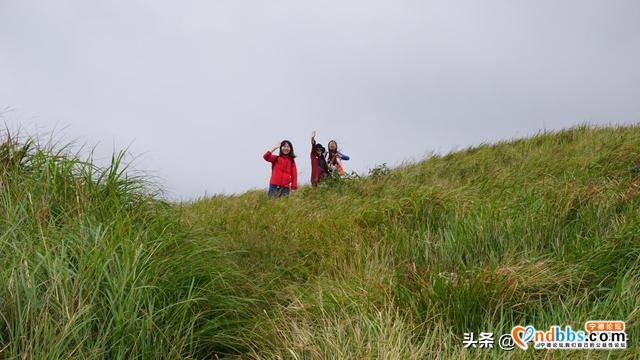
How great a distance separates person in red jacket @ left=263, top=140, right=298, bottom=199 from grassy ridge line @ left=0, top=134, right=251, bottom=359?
20.9 ft

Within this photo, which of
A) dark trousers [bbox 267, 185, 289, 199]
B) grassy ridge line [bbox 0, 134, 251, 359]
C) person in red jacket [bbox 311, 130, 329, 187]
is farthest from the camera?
person in red jacket [bbox 311, 130, 329, 187]

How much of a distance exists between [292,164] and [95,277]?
823cm

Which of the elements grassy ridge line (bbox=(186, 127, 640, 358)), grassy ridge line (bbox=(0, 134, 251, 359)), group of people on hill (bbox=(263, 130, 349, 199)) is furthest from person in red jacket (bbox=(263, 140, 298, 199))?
grassy ridge line (bbox=(0, 134, 251, 359))

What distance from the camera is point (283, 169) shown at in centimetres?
1032

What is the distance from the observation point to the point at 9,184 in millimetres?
3379

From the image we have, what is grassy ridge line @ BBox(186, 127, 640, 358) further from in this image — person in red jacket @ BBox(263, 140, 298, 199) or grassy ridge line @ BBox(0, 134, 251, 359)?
person in red jacket @ BBox(263, 140, 298, 199)

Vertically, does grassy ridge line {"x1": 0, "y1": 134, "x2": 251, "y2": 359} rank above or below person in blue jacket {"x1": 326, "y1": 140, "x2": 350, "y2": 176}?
below

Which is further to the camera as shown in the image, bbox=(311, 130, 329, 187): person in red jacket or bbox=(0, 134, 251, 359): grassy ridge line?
bbox=(311, 130, 329, 187): person in red jacket

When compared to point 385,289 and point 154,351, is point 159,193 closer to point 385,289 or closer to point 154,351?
point 154,351

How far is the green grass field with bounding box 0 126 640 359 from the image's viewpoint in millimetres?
2066

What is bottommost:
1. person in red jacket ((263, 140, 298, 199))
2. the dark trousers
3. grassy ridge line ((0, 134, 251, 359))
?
grassy ridge line ((0, 134, 251, 359))

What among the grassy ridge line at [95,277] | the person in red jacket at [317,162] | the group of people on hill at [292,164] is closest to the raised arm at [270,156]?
the group of people on hill at [292,164]

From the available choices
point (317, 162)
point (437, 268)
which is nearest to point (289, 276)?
point (437, 268)

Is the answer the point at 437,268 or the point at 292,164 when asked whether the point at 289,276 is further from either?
the point at 292,164
